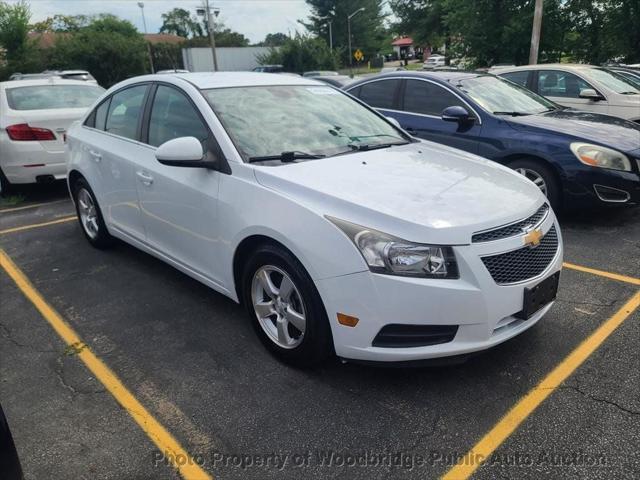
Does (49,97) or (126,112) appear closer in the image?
(126,112)

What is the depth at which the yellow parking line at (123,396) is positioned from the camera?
7.37 feet

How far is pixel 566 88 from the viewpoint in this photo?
8398 millimetres

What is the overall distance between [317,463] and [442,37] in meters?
35.6

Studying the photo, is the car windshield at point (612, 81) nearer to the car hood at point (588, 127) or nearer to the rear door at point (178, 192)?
the car hood at point (588, 127)

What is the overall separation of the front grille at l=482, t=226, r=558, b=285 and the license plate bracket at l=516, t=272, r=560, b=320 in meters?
0.07

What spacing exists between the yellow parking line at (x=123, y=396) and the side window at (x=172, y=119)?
1.47 meters

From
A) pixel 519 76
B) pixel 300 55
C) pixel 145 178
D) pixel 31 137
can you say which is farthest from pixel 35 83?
pixel 300 55

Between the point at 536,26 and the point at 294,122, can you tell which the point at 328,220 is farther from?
the point at 536,26

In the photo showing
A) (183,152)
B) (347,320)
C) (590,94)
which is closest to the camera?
(347,320)

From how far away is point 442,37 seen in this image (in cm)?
3372

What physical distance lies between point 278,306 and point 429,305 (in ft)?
2.92

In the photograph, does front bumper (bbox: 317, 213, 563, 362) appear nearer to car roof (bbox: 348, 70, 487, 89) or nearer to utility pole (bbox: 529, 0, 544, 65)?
car roof (bbox: 348, 70, 487, 89)

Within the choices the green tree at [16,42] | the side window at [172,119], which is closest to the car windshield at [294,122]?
the side window at [172,119]

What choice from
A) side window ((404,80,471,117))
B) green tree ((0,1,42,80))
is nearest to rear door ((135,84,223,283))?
side window ((404,80,471,117))
